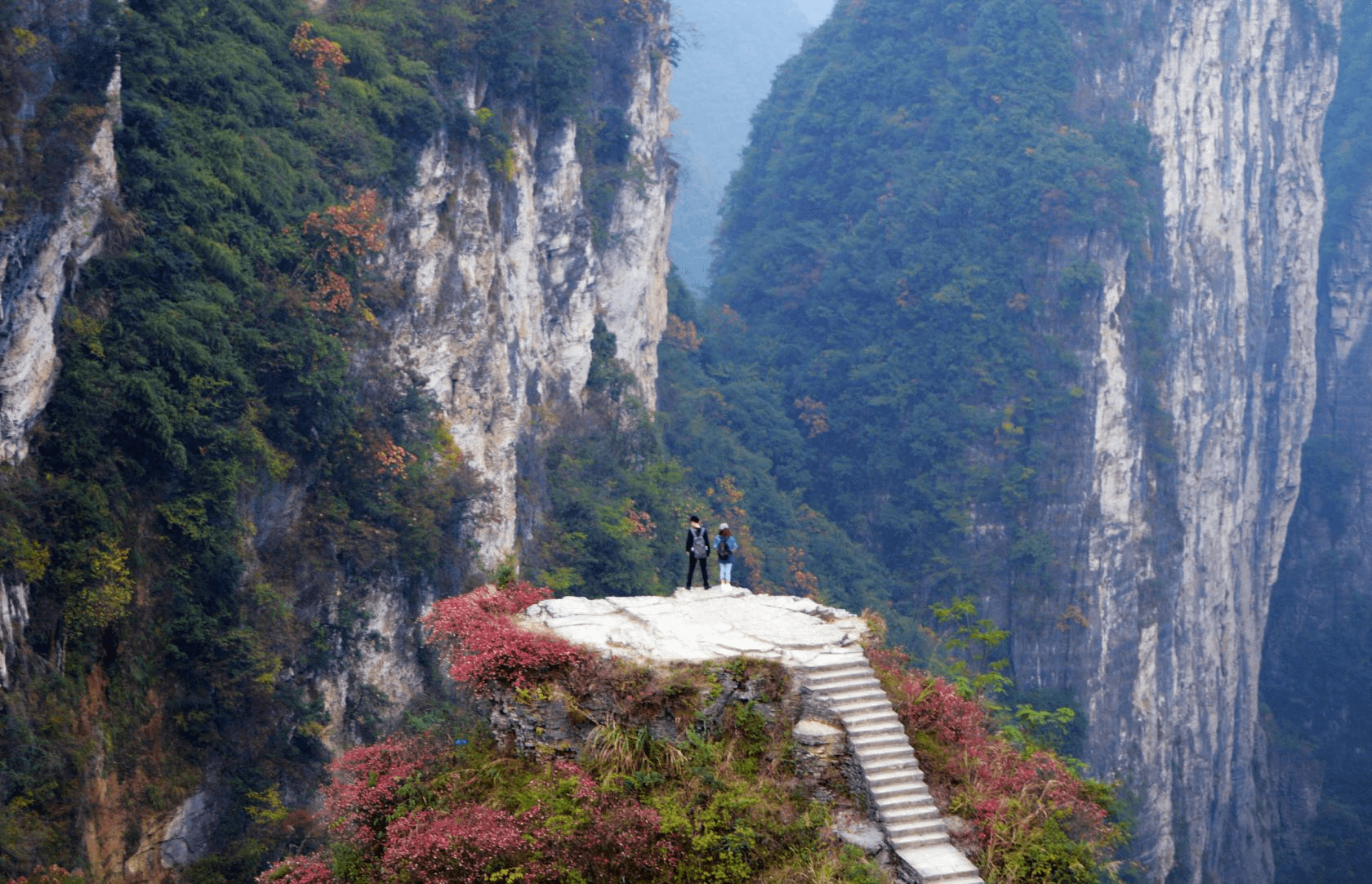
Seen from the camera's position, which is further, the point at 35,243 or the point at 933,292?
the point at 933,292

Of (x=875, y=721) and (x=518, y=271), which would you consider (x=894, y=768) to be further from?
(x=518, y=271)

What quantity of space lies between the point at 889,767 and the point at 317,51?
12479 millimetres

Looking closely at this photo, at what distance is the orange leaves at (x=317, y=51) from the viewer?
16109 millimetres

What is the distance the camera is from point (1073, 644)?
106 feet

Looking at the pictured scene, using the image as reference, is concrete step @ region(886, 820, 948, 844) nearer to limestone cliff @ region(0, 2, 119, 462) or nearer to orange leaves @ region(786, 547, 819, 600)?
limestone cliff @ region(0, 2, 119, 462)

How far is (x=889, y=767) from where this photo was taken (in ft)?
26.5

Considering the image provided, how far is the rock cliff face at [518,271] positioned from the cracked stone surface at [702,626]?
8.39m

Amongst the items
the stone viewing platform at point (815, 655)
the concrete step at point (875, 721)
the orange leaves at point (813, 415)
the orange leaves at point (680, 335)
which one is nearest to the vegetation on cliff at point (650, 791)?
the stone viewing platform at point (815, 655)

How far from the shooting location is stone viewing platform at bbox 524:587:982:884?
25.6ft

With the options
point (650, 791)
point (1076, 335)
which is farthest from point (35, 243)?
point (1076, 335)

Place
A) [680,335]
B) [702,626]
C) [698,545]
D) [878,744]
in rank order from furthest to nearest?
[680,335] → [698,545] → [702,626] → [878,744]

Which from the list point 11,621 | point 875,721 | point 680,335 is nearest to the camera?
point 875,721

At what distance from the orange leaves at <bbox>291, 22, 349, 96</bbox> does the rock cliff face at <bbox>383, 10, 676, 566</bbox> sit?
5.94 feet

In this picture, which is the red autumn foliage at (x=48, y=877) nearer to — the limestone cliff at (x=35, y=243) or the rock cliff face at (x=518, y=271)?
the limestone cliff at (x=35, y=243)
